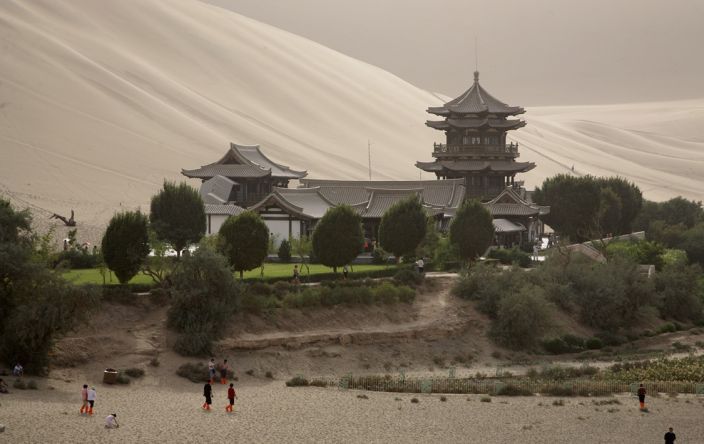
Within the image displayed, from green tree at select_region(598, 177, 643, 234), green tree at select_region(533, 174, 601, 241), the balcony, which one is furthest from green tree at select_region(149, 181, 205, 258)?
green tree at select_region(598, 177, 643, 234)

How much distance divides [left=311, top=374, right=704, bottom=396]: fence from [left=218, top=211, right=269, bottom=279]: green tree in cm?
726

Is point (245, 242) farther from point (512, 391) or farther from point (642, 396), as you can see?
point (642, 396)

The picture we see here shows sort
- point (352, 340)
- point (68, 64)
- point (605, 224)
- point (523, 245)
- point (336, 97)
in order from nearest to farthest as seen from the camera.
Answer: point (352, 340)
point (523, 245)
point (605, 224)
point (68, 64)
point (336, 97)

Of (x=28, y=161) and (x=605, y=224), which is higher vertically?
(x=28, y=161)

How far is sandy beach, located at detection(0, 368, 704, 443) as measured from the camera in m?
29.6

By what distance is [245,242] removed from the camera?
4466cm

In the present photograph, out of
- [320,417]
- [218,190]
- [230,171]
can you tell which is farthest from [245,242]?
[230,171]

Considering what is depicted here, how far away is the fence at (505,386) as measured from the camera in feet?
123

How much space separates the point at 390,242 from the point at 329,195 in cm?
1358

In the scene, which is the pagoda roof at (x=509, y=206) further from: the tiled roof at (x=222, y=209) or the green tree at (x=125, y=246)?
the green tree at (x=125, y=246)

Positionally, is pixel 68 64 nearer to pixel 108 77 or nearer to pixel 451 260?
pixel 108 77

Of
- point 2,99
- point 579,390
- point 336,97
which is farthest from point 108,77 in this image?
point 579,390

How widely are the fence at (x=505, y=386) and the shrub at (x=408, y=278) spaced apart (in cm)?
973

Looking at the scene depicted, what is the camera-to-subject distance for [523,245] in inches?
2552
